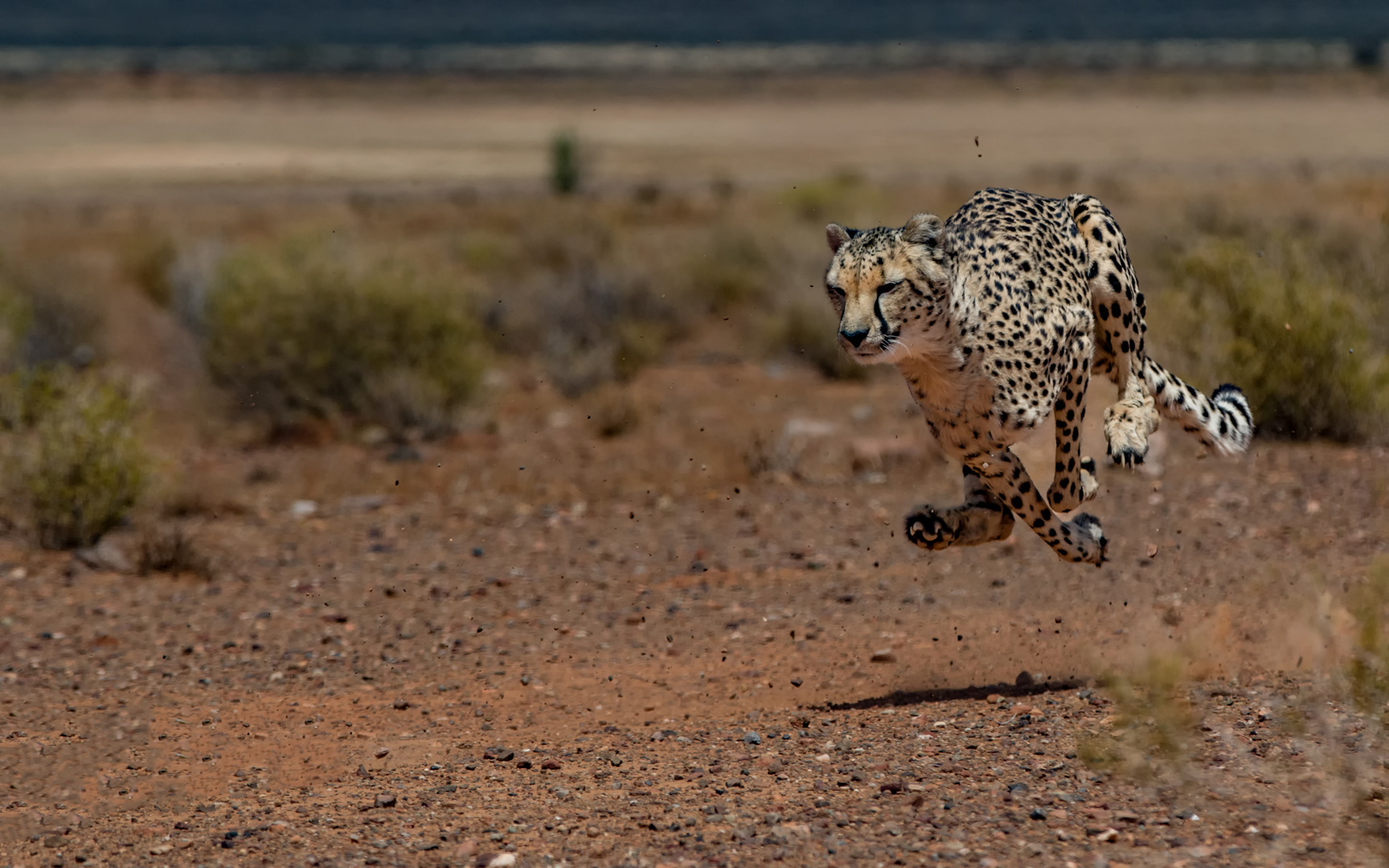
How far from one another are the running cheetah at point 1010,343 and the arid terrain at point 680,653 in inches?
32.9

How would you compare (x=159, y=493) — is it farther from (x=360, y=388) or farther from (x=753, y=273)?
(x=753, y=273)

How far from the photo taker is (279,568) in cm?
1083

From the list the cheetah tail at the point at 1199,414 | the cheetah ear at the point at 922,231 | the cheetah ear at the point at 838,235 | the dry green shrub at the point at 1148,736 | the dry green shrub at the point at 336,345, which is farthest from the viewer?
the dry green shrub at the point at 336,345

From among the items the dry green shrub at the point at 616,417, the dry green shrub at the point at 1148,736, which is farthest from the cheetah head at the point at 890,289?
the dry green shrub at the point at 616,417

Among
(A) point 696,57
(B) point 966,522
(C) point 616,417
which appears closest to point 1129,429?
(B) point 966,522

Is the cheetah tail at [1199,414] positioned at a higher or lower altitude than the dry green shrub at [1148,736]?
higher

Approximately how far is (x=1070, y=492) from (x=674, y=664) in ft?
7.60

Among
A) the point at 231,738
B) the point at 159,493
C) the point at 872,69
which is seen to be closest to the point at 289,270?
the point at 159,493

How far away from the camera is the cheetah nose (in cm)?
596

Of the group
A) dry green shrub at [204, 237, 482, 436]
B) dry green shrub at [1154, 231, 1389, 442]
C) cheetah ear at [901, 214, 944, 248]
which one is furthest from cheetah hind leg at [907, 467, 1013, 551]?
dry green shrub at [204, 237, 482, 436]

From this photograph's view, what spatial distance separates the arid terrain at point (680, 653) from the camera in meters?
5.81

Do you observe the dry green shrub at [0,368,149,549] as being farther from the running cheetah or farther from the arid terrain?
the running cheetah

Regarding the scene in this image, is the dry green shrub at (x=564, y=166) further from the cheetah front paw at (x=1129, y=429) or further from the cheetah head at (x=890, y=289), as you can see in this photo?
the cheetah head at (x=890, y=289)

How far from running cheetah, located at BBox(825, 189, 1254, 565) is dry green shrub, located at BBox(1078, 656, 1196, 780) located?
3.64 ft
